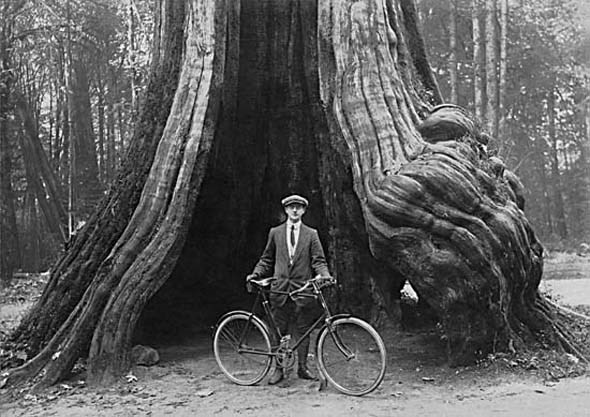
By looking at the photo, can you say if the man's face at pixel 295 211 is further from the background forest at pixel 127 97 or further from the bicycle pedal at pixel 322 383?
the background forest at pixel 127 97

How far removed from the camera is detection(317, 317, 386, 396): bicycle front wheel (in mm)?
A: 5277

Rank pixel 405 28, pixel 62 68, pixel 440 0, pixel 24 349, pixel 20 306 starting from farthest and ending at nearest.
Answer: pixel 440 0, pixel 62 68, pixel 20 306, pixel 405 28, pixel 24 349

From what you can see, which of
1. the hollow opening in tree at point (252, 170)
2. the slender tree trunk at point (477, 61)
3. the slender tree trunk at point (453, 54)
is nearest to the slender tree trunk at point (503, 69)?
the slender tree trunk at point (477, 61)

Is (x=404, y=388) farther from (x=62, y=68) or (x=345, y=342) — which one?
(x=62, y=68)

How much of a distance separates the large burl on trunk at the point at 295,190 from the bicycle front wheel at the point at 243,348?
745 millimetres

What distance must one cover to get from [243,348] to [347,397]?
1057 mm

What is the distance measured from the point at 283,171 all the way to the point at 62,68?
3801 mm

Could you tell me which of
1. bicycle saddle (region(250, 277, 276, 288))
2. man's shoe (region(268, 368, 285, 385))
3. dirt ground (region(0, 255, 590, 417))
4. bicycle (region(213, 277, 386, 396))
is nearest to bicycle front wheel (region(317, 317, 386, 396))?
bicycle (region(213, 277, 386, 396))

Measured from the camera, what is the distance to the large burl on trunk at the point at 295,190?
5.99m

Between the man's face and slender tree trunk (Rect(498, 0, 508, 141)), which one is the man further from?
slender tree trunk (Rect(498, 0, 508, 141))

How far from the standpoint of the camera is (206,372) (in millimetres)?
6324

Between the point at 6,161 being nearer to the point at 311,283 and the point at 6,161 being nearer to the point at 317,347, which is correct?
the point at 311,283

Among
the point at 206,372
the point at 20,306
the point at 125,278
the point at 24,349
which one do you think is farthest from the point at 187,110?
the point at 20,306

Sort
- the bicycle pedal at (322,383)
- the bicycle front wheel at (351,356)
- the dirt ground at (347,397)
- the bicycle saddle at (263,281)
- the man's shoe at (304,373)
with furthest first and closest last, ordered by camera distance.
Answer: the man's shoe at (304,373), the bicycle saddle at (263,281), the bicycle pedal at (322,383), the bicycle front wheel at (351,356), the dirt ground at (347,397)
